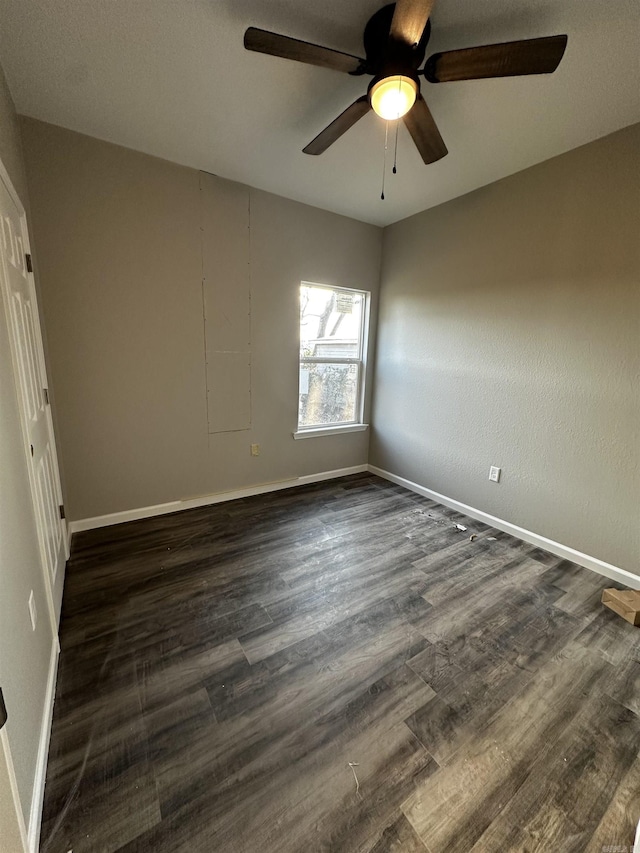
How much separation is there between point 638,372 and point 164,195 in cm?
339

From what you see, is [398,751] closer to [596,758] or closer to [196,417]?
[596,758]

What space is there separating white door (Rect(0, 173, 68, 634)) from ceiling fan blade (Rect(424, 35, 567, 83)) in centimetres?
187

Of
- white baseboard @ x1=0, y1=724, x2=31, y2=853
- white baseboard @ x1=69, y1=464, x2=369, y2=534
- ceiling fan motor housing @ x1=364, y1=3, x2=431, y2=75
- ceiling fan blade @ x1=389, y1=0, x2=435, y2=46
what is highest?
ceiling fan motor housing @ x1=364, y1=3, x2=431, y2=75

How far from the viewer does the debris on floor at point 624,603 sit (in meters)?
1.83

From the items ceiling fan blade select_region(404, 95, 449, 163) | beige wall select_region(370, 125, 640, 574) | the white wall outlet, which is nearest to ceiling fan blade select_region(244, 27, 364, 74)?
ceiling fan blade select_region(404, 95, 449, 163)

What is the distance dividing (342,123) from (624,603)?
9.56 ft

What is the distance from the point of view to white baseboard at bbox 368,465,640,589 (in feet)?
7.16

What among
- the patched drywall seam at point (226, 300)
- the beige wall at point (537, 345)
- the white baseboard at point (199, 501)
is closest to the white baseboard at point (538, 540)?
the beige wall at point (537, 345)

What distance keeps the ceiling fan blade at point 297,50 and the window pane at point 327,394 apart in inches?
89.4

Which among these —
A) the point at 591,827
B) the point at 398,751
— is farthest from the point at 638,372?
the point at 398,751

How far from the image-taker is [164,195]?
252 centimetres

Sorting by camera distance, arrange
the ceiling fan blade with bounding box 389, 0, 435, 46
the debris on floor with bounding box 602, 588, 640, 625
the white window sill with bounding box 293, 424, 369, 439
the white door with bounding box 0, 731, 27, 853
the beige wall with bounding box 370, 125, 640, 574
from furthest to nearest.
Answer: the white window sill with bounding box 293, 424, 369, 439
the beige wall with bounding box 370, 125, 640, 574
the debris on floor with bounding box 602, 588, 640, 625
the ceiling fan blade with bounding box 389, 0, 435, 46
the white door with bounding box 0, 731, 27, 853

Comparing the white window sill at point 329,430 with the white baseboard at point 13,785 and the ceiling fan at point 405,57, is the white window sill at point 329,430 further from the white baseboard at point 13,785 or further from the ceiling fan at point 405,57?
the white baseboard at point 13,785

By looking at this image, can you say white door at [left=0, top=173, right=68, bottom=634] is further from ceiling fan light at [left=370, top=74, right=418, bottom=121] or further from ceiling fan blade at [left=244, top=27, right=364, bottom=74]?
ceiling fan light at [left=370, top=74, right=418, bottom=121]
